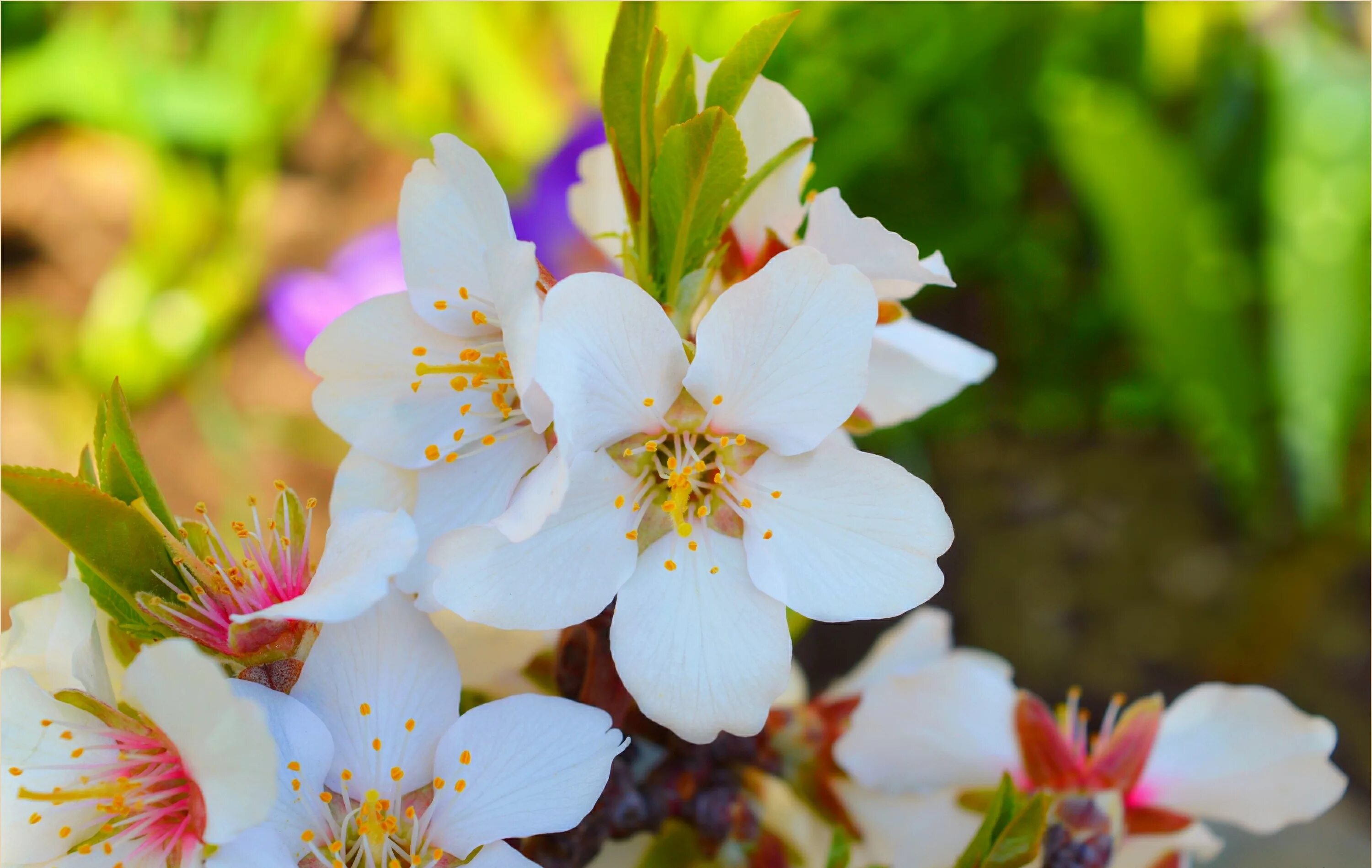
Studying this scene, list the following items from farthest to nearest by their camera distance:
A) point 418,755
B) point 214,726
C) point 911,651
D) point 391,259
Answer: point 391,259 → point 911,651 → point 418,755 → point 214,726

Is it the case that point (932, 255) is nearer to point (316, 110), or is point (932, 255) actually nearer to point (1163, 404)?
point (1163, 404)

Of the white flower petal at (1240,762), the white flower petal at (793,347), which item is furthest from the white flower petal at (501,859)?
the white flower petal at (1240,762)

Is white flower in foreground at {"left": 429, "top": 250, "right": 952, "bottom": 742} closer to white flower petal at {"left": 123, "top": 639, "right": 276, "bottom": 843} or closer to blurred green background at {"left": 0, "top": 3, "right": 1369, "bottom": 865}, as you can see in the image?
white flower petal at {"left": 123, "top": 639, "right": 276, "bottom": 843}

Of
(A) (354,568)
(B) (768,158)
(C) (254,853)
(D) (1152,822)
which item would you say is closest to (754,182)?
(B) (768,158)

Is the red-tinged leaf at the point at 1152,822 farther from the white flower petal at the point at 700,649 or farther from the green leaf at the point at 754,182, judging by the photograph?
the green leaf at the point at 754,182

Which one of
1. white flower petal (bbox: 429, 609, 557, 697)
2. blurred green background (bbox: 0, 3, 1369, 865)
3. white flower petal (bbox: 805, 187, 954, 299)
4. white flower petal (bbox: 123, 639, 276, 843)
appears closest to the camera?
white flower petal (bbox: 123, 639, 276, 843)

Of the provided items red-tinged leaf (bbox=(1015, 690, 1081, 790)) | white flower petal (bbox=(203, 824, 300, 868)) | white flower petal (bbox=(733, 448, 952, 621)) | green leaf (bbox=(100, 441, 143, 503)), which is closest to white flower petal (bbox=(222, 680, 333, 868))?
white flower petal (bbox=(203, 824, 300, 868))

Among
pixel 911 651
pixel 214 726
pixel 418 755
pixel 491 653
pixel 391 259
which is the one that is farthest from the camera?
pixel 391 259

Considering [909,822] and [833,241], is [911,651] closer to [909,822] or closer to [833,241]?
[909,822]
